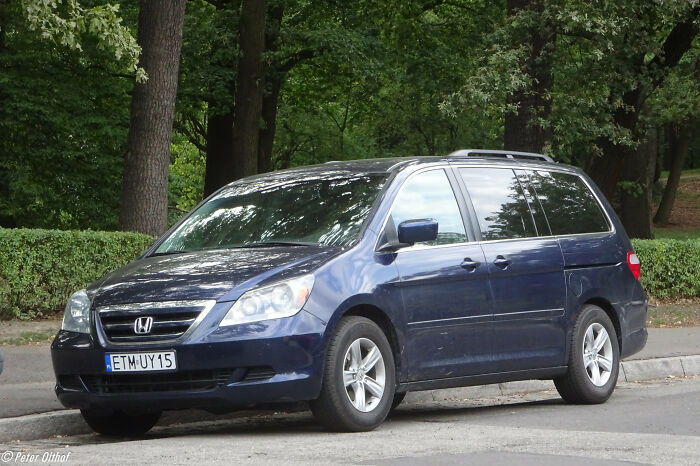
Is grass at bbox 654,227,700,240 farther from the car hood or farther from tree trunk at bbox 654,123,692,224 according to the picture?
the car hood

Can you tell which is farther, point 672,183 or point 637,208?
point 672,183

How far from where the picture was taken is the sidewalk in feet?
28.5

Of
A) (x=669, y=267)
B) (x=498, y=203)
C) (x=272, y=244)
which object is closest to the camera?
(x=272, y=244)

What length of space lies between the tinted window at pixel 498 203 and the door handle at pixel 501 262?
18 cm

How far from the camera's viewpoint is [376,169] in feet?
29.8

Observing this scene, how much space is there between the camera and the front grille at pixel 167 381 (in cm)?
754

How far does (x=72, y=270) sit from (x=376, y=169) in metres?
7.75

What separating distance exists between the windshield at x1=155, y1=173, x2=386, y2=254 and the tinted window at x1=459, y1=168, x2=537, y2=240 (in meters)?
0.94

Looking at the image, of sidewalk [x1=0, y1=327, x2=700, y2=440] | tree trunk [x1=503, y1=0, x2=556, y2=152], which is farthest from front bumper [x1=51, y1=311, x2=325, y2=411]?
tree trunk [x1=503, y1=0, x2=556, y2=152]

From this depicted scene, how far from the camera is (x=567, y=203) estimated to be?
10.6 meters

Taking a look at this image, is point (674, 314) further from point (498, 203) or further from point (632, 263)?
point (498, 203)

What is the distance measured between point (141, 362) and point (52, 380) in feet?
11.4

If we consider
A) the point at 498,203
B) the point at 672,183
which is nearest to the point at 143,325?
the point at 498,203

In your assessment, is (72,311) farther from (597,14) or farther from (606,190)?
(606,190)
